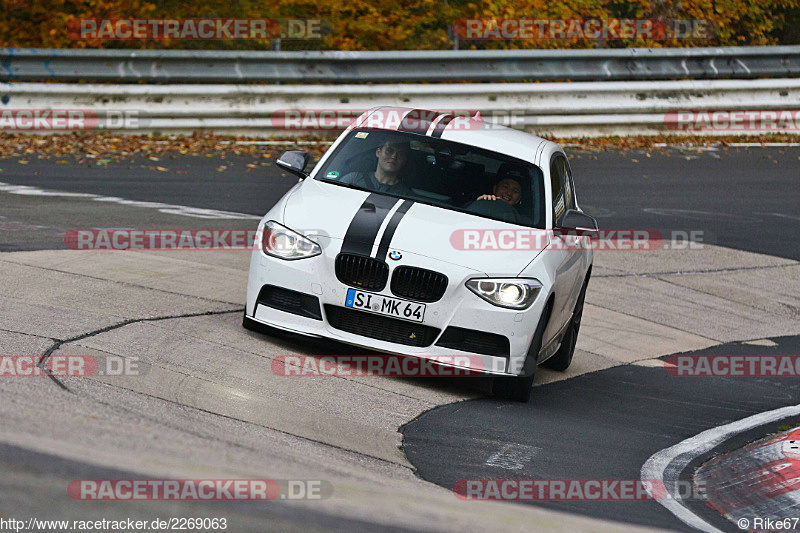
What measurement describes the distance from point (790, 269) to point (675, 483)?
718 cm

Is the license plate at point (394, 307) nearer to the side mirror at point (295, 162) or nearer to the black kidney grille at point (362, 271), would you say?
the black kidney grille at point (362, 271)

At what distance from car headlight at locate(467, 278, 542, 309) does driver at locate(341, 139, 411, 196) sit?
1.13 m

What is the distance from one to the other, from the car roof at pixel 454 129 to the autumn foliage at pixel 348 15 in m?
10.9

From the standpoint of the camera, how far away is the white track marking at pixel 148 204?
12.5m

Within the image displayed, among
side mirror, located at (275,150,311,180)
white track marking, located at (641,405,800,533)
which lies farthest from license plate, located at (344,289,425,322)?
white track marking, located at (641,405,800,533)

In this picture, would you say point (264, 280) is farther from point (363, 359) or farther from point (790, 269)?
point (790, 269)

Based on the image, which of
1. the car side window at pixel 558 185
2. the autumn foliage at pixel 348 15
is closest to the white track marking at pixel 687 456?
the car side window at pixel 558 185

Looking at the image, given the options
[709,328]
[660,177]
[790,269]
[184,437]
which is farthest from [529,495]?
[660,177]

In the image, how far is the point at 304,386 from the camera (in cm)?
709

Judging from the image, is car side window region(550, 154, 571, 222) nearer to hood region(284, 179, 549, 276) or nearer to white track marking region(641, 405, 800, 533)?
hood region(284, 179, 549, 276)

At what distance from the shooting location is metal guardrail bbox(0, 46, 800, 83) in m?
17.2

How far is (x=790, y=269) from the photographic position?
13.0 metres

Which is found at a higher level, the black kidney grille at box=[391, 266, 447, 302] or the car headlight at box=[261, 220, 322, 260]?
the car headlight at box=[261, 220, 322, 260]

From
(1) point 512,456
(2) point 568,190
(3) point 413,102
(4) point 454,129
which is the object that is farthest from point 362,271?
(3) point 413,102
